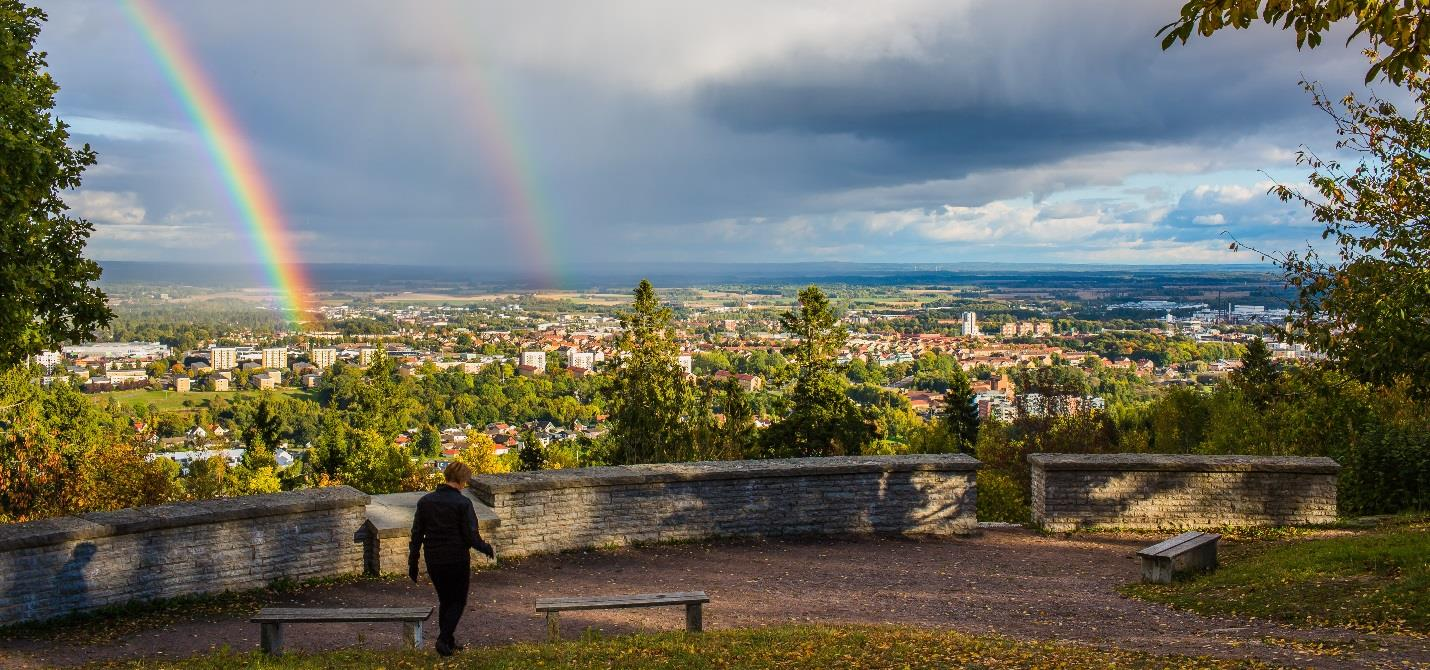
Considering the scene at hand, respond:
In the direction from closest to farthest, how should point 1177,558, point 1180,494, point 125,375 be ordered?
point 1177,558 < point 1180,494 < point 125,375

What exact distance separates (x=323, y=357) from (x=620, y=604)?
3854 inches

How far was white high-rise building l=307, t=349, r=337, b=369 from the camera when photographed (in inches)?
3741

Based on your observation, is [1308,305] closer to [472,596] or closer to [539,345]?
[472,596]

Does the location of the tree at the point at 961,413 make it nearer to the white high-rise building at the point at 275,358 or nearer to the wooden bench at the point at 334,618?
the wooden bench at the point at 334,618

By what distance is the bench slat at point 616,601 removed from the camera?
8.24 metres

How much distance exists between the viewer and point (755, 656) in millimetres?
7234

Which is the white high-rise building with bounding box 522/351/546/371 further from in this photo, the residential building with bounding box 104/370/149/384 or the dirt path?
the dirt path

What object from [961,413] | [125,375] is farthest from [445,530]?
[125,375]

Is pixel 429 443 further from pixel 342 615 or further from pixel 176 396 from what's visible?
pixel 342 615

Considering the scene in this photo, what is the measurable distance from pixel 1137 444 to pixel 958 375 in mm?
11511

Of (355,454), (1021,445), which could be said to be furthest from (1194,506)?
(355,454)

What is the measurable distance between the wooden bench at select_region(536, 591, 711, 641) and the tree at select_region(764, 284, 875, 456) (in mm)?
35767

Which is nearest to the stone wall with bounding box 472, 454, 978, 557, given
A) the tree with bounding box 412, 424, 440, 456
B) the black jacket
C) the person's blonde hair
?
the person's blonde hair

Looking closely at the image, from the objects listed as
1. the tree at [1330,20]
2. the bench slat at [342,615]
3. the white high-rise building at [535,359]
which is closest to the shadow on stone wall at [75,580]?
the bench slat at [342,615]
